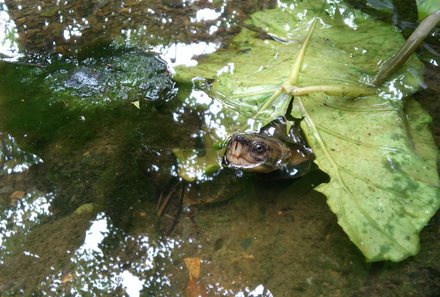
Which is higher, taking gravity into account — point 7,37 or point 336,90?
point 336,90

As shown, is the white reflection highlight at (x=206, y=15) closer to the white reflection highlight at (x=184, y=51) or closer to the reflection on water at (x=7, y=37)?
the white reflection highlight at (x=184, y=51)

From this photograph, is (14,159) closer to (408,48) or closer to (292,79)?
(292,79)

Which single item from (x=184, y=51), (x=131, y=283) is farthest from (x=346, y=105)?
(x=131, y=283)

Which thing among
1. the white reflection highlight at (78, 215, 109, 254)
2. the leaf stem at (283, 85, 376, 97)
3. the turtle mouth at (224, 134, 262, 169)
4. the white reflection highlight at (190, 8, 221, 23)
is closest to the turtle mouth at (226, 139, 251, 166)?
the turtle mouth at (224, 134, 262, 169)

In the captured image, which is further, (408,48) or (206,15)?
(206,15)

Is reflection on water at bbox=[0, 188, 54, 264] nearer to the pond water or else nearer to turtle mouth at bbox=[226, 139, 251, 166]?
the pond water

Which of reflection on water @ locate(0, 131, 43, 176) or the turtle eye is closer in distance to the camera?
the turtle eye
